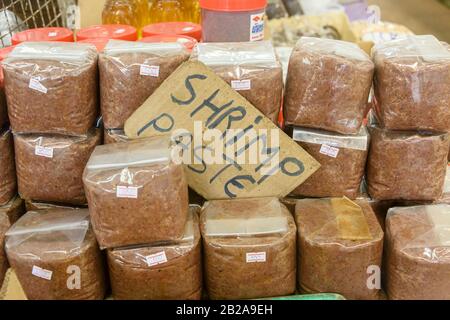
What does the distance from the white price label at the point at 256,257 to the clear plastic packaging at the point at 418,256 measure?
1.26 feet

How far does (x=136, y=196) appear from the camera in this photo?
53.1 inches

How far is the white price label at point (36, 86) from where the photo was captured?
1.48m

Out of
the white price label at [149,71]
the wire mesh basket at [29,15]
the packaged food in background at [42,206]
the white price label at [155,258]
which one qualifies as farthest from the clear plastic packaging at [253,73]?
the wire mesh basket at [29,15]

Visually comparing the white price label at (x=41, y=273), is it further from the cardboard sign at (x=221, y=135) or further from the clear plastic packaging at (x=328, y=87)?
the clear plastic packaging at (x=328, y=87)

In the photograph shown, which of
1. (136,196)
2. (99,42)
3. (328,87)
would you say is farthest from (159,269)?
(99,42)

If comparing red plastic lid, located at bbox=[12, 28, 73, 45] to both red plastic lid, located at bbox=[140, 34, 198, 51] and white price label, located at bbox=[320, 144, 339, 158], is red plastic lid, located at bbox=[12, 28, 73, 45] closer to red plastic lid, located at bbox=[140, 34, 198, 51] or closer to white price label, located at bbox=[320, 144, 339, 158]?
red plastic lid, located at bbox=[140, 34, 198, 51]

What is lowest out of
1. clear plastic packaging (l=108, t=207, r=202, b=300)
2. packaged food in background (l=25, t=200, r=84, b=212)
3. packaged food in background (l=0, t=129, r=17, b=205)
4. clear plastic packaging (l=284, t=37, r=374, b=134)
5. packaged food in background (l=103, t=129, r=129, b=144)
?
clear plastic packaging (l=108, t=207, r=202, b=300)

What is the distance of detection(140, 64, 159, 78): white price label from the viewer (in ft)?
4.91

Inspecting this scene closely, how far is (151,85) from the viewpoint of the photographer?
1522mm

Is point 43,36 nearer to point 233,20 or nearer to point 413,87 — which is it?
point 233,20

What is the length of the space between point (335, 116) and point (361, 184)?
1.05ft

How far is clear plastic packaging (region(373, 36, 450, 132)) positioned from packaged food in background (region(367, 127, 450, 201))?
4cm

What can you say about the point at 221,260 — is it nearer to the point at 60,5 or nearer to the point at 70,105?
the point at 70,105

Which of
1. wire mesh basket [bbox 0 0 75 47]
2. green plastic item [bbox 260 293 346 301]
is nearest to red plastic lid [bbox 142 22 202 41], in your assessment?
wire mesh basket [bbox 0 0 75 47]
